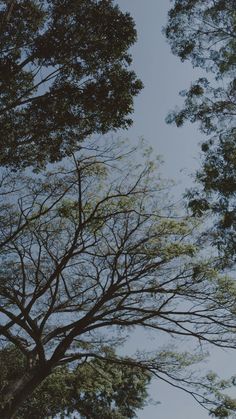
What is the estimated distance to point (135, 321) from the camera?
9.51m

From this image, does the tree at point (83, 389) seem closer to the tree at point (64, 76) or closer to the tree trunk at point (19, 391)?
the tree trunk at point (19, 391)

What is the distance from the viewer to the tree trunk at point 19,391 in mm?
8094

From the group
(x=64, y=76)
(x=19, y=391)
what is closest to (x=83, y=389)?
(x=19, y=391)

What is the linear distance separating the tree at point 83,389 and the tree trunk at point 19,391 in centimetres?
51

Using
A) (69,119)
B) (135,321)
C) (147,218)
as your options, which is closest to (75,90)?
(69,119)

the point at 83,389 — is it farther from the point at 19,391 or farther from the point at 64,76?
the point at 64,76

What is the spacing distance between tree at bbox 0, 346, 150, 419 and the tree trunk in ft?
1.67

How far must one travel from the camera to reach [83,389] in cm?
1256

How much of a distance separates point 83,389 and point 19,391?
15.0 feet

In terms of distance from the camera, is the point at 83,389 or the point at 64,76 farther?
the point at 83,389

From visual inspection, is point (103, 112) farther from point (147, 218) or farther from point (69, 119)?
point (147, 218)

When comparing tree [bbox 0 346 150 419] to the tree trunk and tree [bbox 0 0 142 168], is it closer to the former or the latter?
the tree trunk

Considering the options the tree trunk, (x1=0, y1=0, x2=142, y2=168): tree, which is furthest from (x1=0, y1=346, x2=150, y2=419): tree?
(x1=0, y1=0, x2=142, y2=168): tree

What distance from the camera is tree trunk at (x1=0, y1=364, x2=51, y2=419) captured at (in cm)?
809
